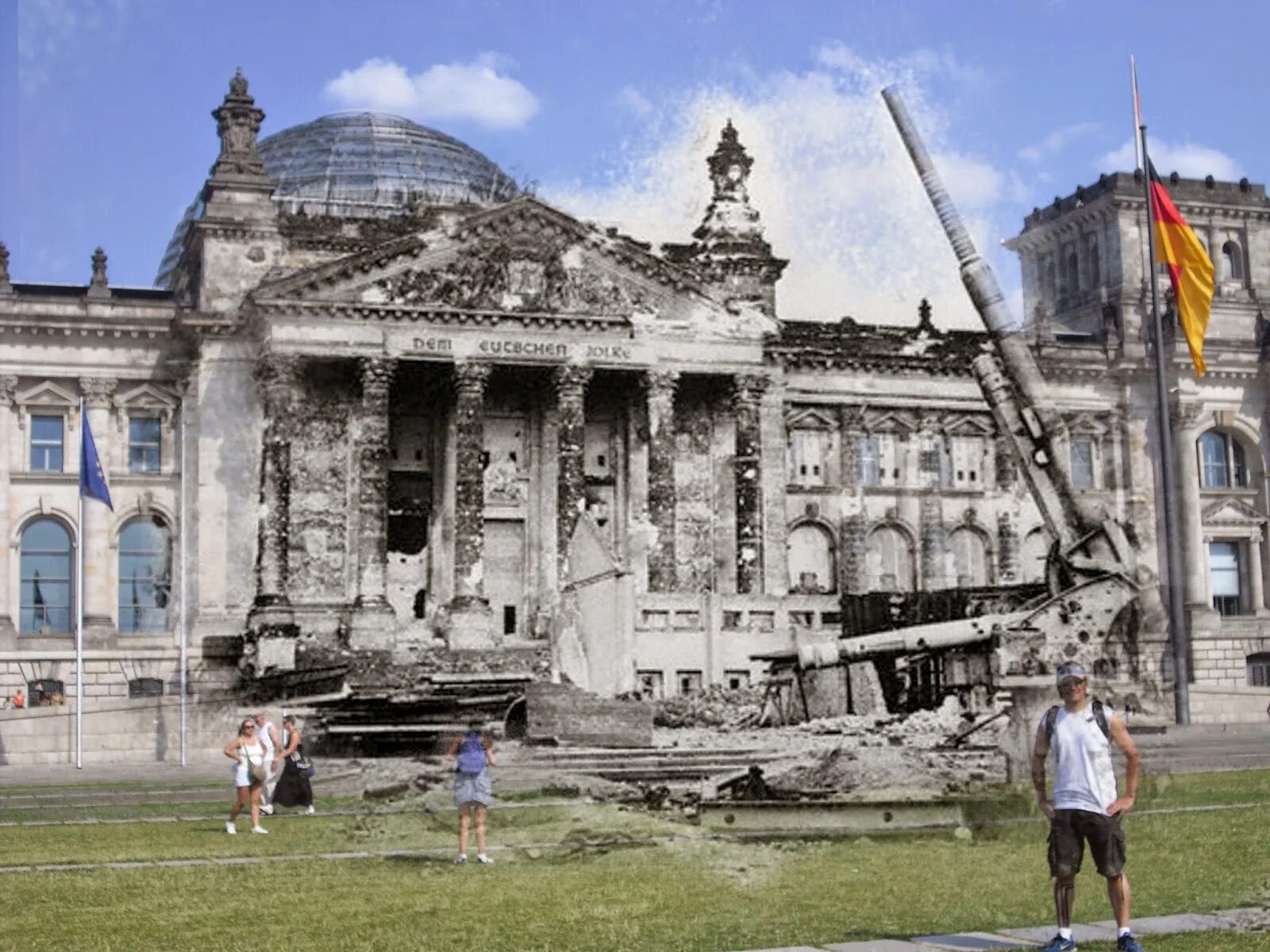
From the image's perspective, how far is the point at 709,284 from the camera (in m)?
58.8

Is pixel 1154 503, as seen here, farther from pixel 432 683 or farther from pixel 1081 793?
pixel 1081 793

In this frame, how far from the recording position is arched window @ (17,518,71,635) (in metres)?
56.9

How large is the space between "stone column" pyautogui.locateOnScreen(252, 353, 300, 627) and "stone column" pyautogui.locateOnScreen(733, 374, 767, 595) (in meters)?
13.7

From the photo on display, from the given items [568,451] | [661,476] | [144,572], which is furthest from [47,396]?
[661,476]

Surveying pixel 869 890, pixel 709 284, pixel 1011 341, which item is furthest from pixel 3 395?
pixel 869 890

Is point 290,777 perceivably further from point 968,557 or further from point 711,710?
point 968,557

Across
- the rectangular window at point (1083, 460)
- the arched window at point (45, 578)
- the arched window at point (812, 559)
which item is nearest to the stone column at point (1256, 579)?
the rectangular window at point (1083, 460)

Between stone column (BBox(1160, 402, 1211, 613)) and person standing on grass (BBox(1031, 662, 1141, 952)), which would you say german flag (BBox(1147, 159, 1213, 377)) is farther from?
person standing on grass (BBox(1031, 662, 1141, 952))

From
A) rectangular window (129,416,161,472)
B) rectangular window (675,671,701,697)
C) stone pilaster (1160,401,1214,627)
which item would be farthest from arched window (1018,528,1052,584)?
rectangular window (129,416,161,472)

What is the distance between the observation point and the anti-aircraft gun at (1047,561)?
30.6m

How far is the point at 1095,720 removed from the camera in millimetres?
13328

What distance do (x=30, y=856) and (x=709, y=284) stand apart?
4007 cm

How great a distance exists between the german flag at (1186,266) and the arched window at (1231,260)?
2032cm

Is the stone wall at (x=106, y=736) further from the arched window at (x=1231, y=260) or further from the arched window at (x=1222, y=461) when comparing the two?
the arched window at (x=1231, y=260)
